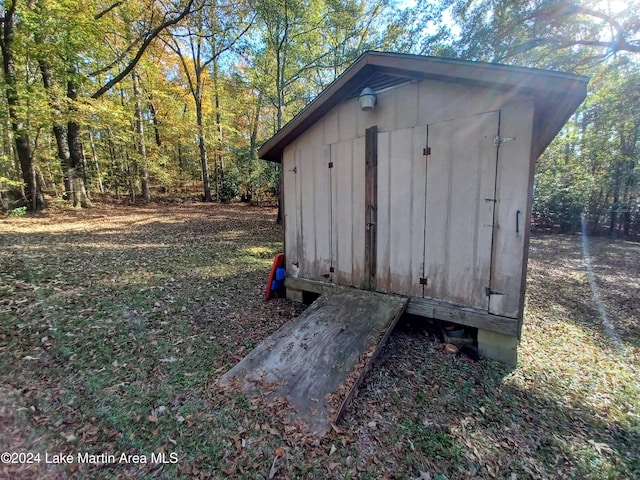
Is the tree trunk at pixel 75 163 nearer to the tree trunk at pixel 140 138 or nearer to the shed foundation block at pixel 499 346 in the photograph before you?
the tree trunk at pixel 140 138

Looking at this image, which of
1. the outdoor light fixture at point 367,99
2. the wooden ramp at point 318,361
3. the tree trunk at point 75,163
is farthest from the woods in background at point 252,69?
the wooden ramp at point 318,361

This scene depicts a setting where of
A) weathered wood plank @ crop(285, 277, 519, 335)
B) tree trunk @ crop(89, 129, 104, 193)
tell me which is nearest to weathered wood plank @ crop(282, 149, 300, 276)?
weathered wood plank @ crop(285, 277, 519, 335)

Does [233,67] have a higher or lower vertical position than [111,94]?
higher

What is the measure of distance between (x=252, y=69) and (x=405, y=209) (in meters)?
12.0

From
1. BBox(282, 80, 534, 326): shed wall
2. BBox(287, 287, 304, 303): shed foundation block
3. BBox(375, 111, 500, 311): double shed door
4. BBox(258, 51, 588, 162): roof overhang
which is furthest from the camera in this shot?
BBox(287, 287, 304, 303): shed foundation block

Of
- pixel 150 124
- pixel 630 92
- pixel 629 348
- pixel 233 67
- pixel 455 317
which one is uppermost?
pixel 233 67

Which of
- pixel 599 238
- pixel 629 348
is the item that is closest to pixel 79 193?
pixel 629 348

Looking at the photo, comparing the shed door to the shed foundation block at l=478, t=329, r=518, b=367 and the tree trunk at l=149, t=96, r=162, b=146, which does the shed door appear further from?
the tree trunk at l=149, t=96, r=162, b=146

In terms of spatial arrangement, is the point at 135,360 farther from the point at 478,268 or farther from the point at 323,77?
the point at 323,77

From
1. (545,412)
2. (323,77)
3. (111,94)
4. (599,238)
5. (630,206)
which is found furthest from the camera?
(111,94)

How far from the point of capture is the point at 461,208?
302cm

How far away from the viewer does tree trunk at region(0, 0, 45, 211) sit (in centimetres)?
865

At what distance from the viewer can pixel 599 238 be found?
10320 mm

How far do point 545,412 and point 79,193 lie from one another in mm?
15191
